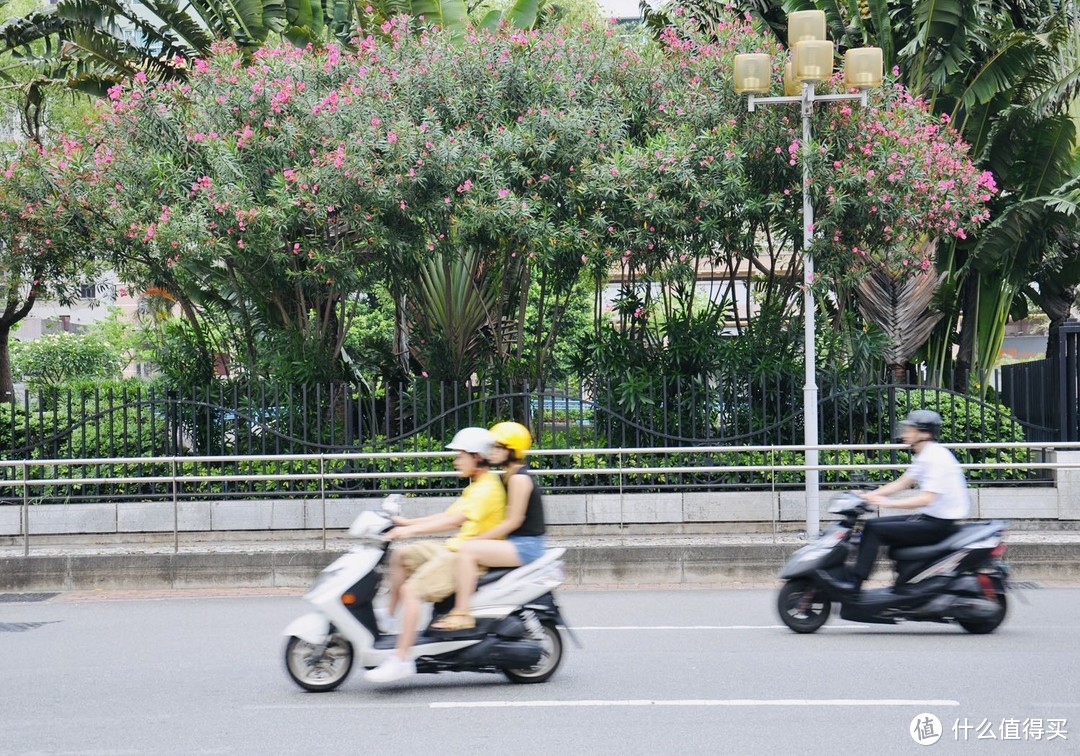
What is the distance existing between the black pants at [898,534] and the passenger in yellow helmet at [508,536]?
8.81 ft

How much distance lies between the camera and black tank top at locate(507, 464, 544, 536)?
7000mm

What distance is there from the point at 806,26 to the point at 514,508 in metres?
7.83

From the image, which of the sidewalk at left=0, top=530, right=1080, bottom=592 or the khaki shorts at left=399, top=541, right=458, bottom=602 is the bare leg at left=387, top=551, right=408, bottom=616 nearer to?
the khaki shorts at left=399, top=541, right=458, bottom=602

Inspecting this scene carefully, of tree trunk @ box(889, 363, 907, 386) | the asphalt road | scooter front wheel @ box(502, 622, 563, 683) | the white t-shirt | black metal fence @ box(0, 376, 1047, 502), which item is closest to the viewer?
the asphalt road

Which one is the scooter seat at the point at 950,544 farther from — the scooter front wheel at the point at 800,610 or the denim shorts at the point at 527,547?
the denim shorts at the point at 527,547

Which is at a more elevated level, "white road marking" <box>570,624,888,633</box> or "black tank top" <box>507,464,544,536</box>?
"black tank top" <box>507,464,544,536</box>

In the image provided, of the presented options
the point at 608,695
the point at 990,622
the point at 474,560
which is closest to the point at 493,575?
the point at 474,560

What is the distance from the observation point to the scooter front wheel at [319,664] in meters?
6.98

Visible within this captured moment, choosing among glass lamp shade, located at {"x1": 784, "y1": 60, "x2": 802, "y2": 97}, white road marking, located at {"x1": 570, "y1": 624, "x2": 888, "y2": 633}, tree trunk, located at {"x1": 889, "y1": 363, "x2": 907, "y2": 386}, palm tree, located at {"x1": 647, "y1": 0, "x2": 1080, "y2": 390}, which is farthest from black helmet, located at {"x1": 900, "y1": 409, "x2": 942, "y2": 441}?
tree trunk, located at {"x1": 889, "y1": 363, "x2": 907, "y2": 386}

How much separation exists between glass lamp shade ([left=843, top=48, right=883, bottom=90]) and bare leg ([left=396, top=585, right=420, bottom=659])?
8050mm

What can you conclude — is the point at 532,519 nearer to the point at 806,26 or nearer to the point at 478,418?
the point at 478,418

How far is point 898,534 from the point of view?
8.53 metres

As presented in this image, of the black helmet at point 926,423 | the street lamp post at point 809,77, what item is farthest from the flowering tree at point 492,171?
the black helmet at point 926,423

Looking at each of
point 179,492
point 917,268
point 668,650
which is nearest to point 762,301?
point 917,268
